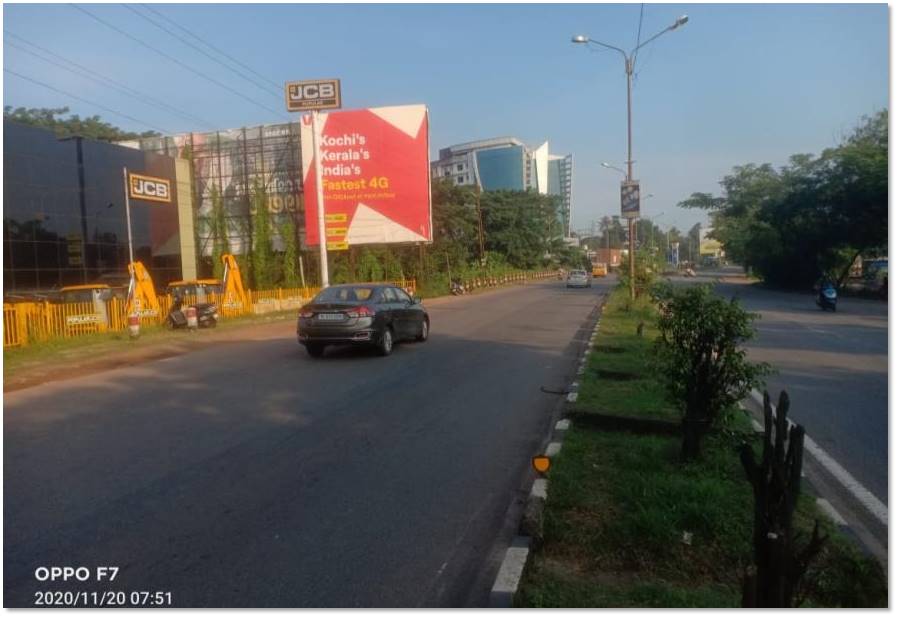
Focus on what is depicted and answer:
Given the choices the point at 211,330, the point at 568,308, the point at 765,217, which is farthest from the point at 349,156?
the point at 765,217

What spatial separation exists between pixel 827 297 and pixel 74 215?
2886 cm

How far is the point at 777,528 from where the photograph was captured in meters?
2.95

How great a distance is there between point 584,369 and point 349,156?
22824 mm

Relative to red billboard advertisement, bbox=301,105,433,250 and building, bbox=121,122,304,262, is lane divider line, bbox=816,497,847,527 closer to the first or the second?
red billboard advertisement, bbox=301,105,433,250

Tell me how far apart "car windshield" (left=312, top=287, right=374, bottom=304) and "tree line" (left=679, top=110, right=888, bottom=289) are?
24186mm

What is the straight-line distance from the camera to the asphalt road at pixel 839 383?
6.39 meters

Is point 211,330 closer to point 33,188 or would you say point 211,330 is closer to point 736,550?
point 33,188

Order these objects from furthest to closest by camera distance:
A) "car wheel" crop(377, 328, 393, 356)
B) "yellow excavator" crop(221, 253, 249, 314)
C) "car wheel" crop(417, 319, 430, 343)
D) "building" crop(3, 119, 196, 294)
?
"building" crop(3, 119, 196, 294) < "yellow excavator" crop(221, 253, 249, 314) < "car wheel" crop(417, 319, 430, 343) < "car wheel" crop(377, 328, 393, 356)

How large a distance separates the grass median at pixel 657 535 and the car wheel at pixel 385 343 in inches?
279

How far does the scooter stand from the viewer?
2497 cm

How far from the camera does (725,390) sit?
5.69 metres

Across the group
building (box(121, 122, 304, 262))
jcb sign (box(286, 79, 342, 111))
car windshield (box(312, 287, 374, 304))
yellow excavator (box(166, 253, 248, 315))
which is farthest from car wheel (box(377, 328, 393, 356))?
building (box(121, 122, 304, 262))

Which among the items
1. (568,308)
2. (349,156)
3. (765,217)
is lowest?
(568,308)

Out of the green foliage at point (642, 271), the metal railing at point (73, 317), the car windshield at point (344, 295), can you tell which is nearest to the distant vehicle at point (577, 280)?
the green foliage at point (642, 271)
